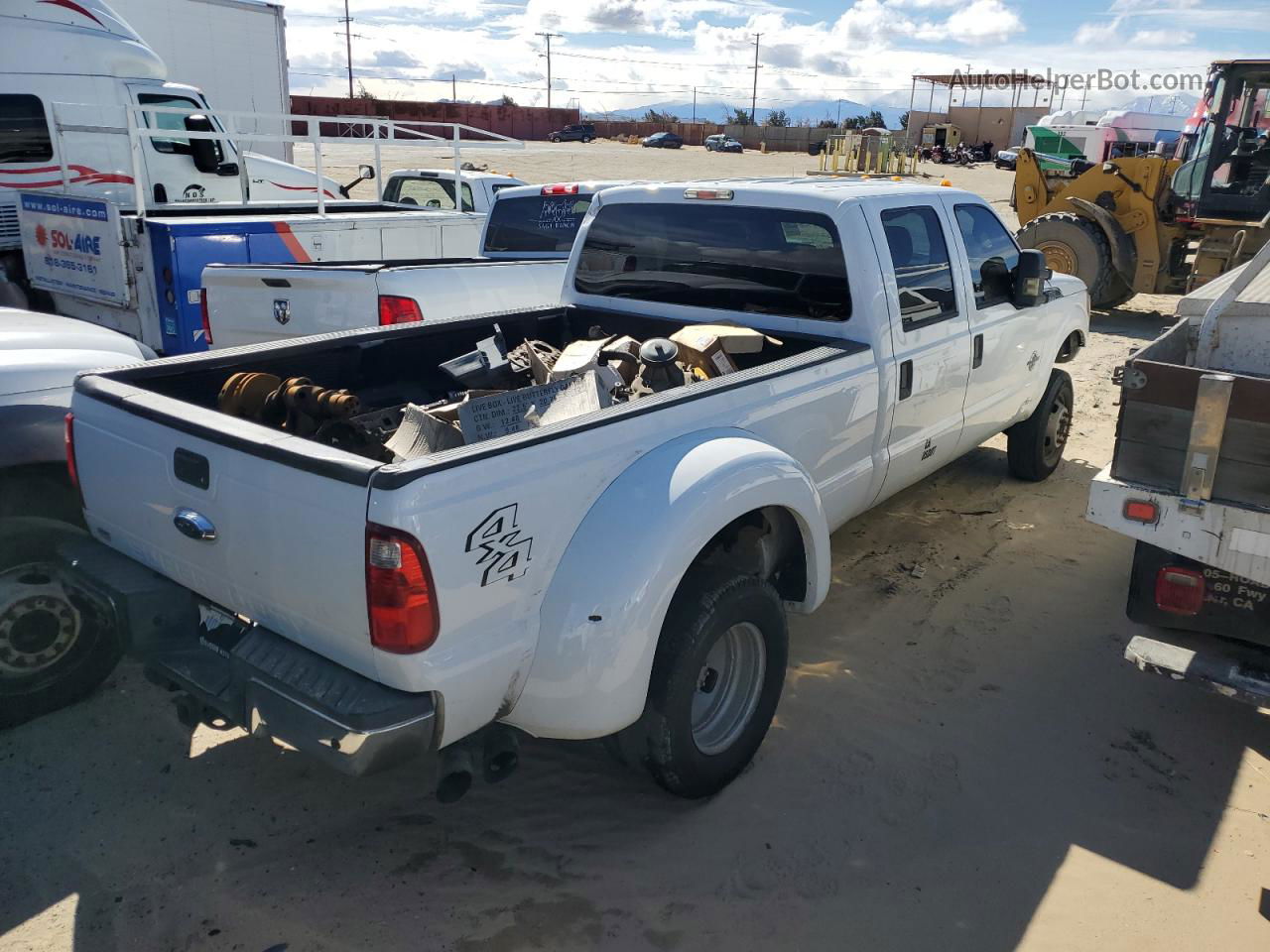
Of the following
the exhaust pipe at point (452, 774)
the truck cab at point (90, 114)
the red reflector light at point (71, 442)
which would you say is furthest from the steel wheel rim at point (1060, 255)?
the red reflector light at point (71, 442)

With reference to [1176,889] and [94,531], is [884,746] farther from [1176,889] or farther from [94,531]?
[94,531]

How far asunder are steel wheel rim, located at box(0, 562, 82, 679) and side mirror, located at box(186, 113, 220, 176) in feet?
27.0

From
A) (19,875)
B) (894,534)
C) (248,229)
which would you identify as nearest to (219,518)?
(19,875)

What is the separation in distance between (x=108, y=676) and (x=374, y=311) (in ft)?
7.39

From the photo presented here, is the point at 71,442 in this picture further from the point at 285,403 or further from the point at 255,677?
the point at 255,677

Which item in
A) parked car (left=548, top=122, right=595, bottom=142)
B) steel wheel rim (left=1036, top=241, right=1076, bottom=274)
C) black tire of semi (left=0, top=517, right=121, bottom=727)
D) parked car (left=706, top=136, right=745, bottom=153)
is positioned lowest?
black tire of semi (left=0, top=517, right=121, bottom=727)

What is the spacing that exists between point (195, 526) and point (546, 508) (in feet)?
3.26

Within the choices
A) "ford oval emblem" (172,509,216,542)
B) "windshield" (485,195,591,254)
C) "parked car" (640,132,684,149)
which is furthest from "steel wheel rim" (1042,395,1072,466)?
"parked car" (640,132,684,149)

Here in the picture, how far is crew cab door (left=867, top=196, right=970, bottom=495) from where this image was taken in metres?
4.29

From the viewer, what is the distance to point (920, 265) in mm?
4527

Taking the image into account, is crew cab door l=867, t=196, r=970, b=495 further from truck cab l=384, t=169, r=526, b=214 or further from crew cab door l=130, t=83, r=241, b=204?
crew cab door l=130, t=83, r=241, b=204

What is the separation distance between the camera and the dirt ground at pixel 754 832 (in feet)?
9.18

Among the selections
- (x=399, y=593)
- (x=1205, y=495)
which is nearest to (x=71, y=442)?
(x=399, y=593)

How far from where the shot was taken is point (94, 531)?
10.6ft
